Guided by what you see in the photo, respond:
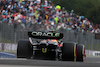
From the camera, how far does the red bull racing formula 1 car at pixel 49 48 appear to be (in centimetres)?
434

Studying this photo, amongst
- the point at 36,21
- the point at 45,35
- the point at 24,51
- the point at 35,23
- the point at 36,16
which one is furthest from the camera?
the point at 36,16

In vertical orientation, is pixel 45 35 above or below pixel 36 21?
below

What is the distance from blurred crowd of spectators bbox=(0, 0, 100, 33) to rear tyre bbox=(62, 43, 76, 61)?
31.0ft

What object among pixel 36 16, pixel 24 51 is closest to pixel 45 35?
pixel 24 51

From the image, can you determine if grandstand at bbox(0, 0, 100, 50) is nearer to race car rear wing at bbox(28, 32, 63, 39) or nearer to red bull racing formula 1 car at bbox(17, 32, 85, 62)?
red bull racing formula 1 car at bbox(17, 32, 85, 62)

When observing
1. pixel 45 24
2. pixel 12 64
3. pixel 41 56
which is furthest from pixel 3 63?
pixel 45 24

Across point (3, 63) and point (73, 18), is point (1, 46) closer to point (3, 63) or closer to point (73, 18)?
point (73, 18)

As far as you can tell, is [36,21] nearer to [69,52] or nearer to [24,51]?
[24,51]

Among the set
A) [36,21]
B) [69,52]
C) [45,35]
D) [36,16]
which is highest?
[36,16]

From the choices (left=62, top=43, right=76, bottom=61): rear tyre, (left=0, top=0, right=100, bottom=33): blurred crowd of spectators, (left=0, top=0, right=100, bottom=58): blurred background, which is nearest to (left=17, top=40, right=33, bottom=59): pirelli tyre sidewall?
(left=62, top=43, right=76, bottom=61): rear tyre

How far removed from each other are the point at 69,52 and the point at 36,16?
38.5 ft

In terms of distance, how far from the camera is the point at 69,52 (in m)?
4.41

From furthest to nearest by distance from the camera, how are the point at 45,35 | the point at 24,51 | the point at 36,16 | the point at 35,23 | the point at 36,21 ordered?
the point at 36,16 < the point at 36,21 < the point at 35,23 < the point at 24,51 < the point at 45,35

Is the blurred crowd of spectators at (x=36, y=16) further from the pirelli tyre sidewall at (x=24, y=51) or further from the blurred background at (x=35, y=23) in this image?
the pirelli tyre sidewall at (x=24, y=51)
